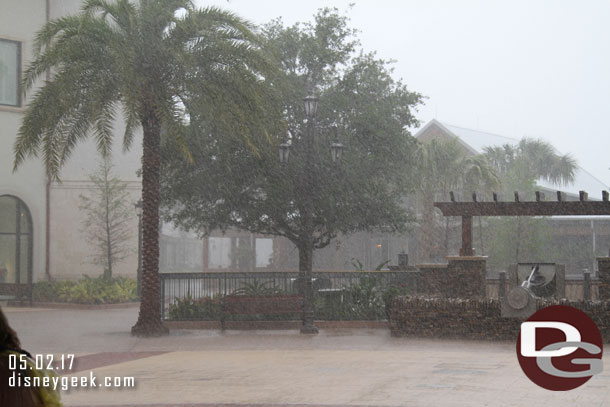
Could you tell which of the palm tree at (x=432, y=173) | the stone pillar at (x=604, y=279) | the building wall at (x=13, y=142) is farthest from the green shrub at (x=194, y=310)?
the palm tree at (x=432, y=173)

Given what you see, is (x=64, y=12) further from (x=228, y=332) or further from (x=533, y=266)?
(x=533, y=266)

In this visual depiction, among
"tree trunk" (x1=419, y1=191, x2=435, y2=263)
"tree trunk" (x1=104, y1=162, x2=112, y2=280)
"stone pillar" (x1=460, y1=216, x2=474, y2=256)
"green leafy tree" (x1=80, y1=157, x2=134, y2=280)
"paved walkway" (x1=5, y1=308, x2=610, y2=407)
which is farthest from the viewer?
"tree trunk" (x1=419, y1=191, x2=435, y2=263)

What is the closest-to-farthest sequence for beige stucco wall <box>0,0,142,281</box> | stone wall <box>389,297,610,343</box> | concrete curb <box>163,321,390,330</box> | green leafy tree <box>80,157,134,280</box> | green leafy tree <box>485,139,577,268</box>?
stone wall <box>389,297,610,343</box>, concrete curb <box>163,321,390,330</box>, beige stucco wall <box>0,0,142,281</box>, green leafy tree <box>80,157,134,280</box>, green leafy tree <box>485,139,577,268</box>

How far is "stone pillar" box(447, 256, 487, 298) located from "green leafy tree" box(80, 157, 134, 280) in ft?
50.6

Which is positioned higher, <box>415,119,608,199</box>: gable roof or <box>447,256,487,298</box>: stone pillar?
<box>415,119,608,199</box>: gable roof

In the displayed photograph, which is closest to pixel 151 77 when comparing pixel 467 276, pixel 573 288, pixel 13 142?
pixel 467 276

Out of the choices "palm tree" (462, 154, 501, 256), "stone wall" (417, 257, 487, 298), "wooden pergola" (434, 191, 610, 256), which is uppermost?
"palm tree" (462, 154, 501, 256)

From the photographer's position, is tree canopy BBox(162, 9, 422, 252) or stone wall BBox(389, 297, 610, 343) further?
tree canopy BBox(162, 9, 422, 252)

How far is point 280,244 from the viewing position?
46781mm

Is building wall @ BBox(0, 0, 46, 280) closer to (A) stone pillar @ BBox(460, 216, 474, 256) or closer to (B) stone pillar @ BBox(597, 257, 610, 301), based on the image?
(A) stone pillar @ BBox(460, 216, 474, 256)

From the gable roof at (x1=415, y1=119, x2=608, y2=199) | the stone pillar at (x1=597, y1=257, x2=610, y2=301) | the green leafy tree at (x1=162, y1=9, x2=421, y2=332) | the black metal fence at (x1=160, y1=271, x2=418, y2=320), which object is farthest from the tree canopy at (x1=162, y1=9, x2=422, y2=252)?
the gable roof at (x1=415, y1=119, x2=608, y2=199)

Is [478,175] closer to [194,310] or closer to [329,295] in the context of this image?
[329,295]

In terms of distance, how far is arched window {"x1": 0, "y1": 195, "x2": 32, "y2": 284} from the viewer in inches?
1212

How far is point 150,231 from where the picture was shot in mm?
18391
